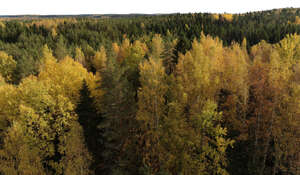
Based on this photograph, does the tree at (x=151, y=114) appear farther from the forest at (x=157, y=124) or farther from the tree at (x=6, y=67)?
the tree at (x=6, y=67)

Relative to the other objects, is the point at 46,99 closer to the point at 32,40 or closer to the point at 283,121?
the point at 283,121

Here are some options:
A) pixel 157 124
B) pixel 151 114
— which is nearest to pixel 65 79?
pixel 151 114

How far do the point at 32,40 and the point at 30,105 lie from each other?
85038 mm

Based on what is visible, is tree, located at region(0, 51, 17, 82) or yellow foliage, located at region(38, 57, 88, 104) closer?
yellow foliage, located at region(38, 57, 88, 104)

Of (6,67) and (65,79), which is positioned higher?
(6,67)

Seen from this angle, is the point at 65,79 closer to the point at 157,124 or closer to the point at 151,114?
the point at 151,114

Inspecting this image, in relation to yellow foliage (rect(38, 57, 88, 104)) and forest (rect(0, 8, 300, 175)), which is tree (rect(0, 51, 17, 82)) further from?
forest (rect(0, 8, 300, 175))

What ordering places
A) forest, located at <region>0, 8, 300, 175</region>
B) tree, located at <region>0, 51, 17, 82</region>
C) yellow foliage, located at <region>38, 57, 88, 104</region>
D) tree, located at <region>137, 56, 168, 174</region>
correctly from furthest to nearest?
tree, located at <region>0, 51, 17, 82</region> → yellow foliage, located at <region>38, 57, 88, 104</region> → tree, located at <region>137, 56, 168, 174</region> → forest, located at <region>0, 8, 300, 175</region>

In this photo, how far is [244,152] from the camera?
1260 inches

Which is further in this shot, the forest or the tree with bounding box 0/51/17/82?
the tree with bounding box 0/51/17/82

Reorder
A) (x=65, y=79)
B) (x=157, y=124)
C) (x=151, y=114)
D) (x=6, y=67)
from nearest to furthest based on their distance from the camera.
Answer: (x=157, y=124) → (x=151, y=114) → (x=65, y=79) → (x=6, y=67)

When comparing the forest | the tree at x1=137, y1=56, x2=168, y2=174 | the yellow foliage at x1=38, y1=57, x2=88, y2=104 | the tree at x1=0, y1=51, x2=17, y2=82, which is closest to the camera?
the forest

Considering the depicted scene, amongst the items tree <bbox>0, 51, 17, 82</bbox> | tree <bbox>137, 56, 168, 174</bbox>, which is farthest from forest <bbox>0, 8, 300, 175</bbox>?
tree <bbox>0, 51, 17, 82</bbox>

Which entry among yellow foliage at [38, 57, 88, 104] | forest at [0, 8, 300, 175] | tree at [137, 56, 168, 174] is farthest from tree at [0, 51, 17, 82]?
tree at [137, 56, 168, 174]
